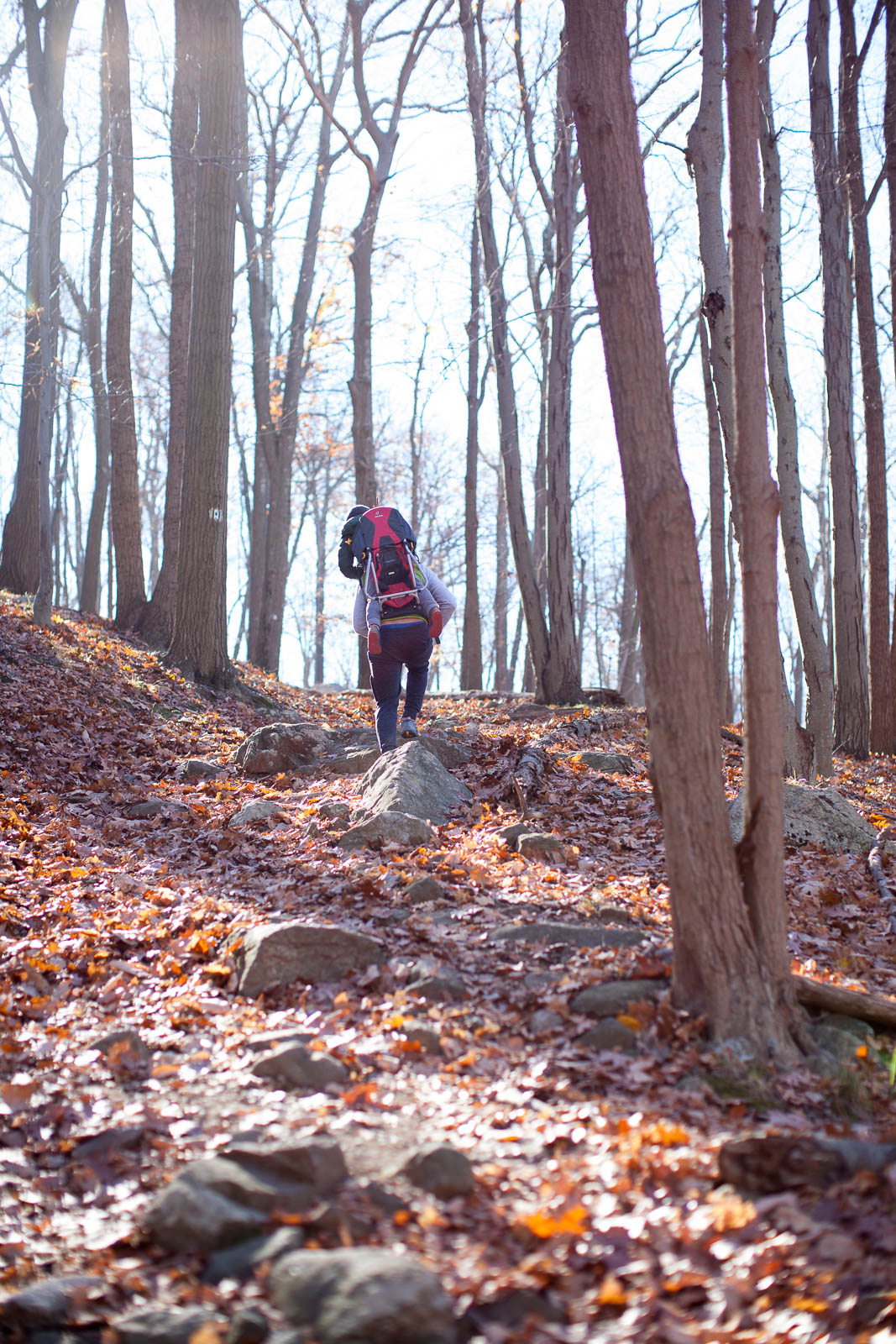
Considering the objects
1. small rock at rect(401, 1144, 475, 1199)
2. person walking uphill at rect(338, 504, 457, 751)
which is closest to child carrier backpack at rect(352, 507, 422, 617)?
person walking uphill at rect(338, 504, 457, 751)

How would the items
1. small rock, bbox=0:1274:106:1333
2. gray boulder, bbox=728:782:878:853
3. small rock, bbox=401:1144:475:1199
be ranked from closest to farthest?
small rock, bbox=0:1274:106:1333 → small rock, bbox=401:1144:475:1199 → gray boulder, bbox=728:782:878:853

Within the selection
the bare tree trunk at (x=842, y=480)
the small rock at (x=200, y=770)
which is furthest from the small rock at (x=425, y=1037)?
the bare tree trunk at (x=842, y=480)

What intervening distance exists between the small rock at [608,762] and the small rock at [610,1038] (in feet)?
14.8

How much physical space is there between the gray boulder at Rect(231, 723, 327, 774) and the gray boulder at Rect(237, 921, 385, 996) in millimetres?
4222

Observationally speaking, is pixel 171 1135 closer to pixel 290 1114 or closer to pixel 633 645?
pixel 290 1114

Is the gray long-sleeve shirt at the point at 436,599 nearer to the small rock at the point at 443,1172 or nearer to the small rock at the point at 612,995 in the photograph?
the small rock at the point at 612,995

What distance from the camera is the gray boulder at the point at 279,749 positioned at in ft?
29.2

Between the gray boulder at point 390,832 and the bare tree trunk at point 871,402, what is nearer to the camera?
the gray boulder at point 390,832

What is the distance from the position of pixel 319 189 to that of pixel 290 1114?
20.4 meters

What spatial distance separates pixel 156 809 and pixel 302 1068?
13.8 ft

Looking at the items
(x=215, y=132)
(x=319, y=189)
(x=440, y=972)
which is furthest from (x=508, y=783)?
(x=319, y=189)

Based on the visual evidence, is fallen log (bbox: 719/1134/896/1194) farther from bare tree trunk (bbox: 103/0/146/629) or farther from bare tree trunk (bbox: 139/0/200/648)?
bare tree trunk (bbox: 103/0/146/629)

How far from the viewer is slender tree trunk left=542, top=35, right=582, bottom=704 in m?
12.9

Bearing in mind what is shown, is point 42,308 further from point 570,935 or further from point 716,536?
point 570,935
